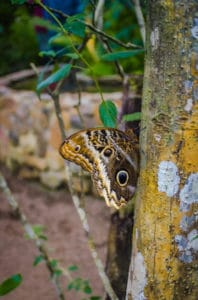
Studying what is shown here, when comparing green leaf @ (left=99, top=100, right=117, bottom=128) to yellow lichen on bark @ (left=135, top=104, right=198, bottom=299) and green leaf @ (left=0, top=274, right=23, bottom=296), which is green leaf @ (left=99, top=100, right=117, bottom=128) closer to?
yellow lichen on bark @ (left=135, top=104, right=198, bottom=299)

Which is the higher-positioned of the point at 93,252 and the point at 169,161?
the point at 169,161

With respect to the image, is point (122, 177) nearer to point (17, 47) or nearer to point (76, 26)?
point (76, 26)

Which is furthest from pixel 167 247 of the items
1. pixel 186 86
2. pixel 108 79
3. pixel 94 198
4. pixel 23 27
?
pixel 23 27

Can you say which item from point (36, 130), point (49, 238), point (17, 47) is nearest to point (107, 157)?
point (49, 238)

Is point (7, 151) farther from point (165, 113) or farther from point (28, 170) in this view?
point (165, 113)

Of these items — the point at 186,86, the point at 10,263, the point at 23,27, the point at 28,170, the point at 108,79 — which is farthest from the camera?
the point at 23,27

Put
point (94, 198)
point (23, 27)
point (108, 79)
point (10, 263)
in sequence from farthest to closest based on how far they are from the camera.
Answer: point (23, 27)
point (108, 79)
point (94, 198)
point (10, 263)

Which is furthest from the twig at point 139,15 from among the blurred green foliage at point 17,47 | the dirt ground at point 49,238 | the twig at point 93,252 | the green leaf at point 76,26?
the blurred green foliage at point 17,47
